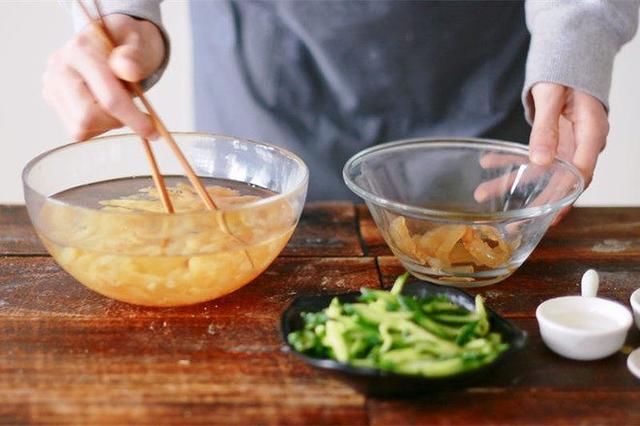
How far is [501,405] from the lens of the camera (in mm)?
878

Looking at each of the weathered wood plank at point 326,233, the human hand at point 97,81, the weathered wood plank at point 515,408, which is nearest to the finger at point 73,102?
the human hand at point 97,81

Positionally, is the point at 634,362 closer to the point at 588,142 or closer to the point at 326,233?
the point at 588,142

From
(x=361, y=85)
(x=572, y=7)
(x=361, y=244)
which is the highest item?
(x=572, y=7)

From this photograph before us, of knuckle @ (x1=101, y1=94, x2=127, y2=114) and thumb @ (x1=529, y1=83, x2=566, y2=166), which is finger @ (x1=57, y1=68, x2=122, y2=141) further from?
thumb @ (x1=529, y1=83, x2=566, y2=166)

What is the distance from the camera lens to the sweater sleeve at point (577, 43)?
1251 mm

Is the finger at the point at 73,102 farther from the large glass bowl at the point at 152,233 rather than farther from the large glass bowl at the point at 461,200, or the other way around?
the large glass bowl at the point at 461,200

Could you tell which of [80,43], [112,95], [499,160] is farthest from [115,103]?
[499,160]

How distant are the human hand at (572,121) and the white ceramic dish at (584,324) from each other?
200 mm

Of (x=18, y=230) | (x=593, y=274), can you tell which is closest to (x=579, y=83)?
(x=593, y=274)

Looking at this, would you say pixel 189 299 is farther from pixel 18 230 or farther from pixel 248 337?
pixel 18 230

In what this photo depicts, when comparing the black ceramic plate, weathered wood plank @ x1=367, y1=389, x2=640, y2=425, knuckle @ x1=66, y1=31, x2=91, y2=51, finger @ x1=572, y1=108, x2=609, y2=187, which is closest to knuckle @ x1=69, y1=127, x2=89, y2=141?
knuckle @ x1=66, y1=31, x2=91, y2=51

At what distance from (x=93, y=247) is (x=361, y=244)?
0.42 meters

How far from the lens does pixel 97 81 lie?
3.51 feet

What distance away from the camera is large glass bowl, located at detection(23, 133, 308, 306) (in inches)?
38.9
